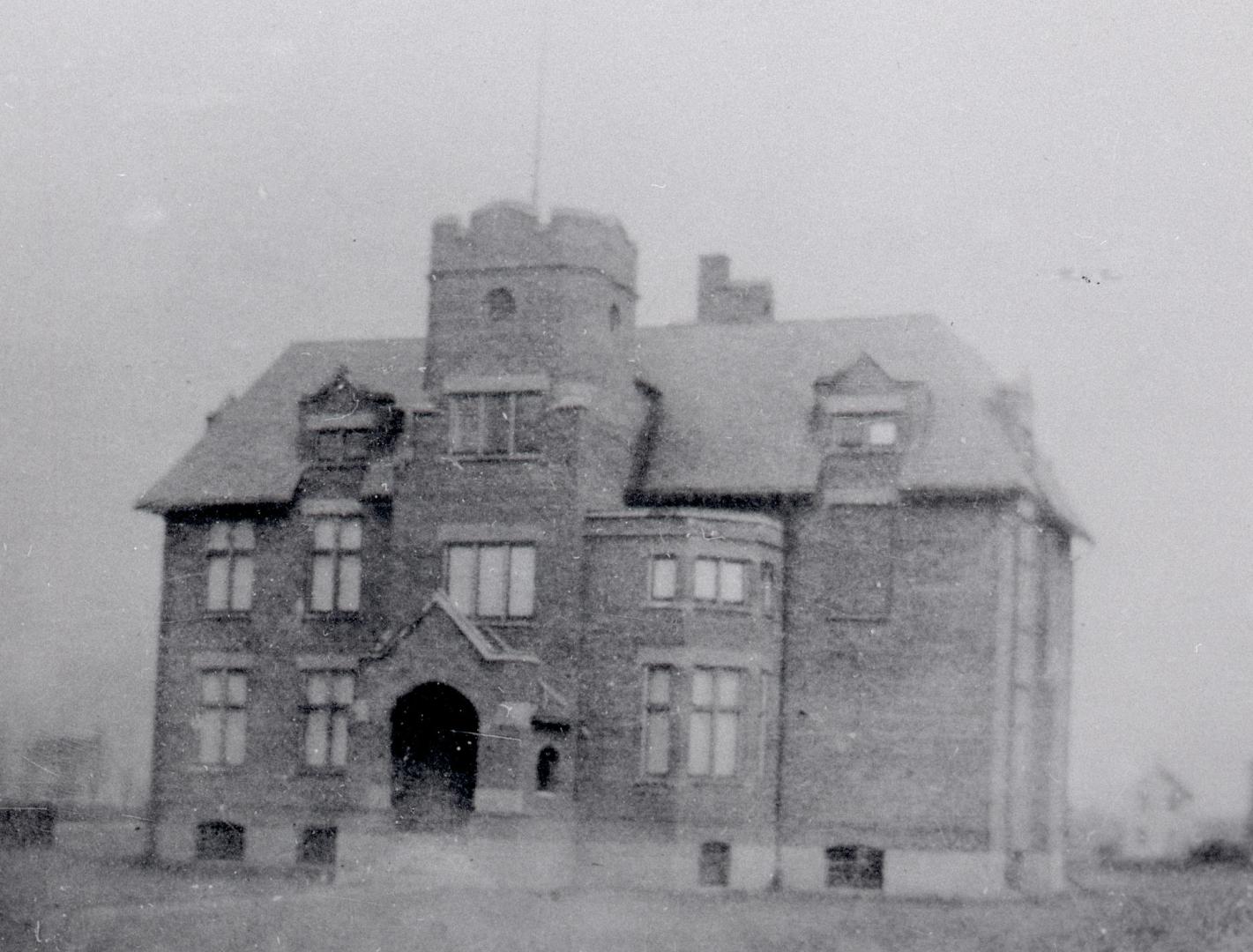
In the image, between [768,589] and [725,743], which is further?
[768,589]

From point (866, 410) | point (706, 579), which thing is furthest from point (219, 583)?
point (866, 410)

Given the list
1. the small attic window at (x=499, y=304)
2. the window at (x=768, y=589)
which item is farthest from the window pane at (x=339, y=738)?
the window at (x=768, y=589)

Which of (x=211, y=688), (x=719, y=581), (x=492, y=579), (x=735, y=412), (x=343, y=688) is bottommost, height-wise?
(x=211, y=688)

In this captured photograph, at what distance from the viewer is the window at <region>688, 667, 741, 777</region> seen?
3503 centimetres

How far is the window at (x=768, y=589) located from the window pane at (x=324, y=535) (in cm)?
872

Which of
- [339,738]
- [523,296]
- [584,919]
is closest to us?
[584,919]

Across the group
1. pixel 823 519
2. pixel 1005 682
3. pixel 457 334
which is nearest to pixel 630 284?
pixel 457 334

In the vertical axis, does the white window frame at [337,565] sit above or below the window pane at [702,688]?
above

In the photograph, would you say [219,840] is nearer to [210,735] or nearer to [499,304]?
[210,735]

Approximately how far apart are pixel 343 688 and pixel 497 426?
6482mm

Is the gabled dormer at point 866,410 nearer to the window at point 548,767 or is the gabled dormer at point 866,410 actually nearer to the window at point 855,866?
the window at point 855,866

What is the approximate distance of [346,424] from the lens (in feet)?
127

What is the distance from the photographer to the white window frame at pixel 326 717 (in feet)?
126

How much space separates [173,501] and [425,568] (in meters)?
6.73
